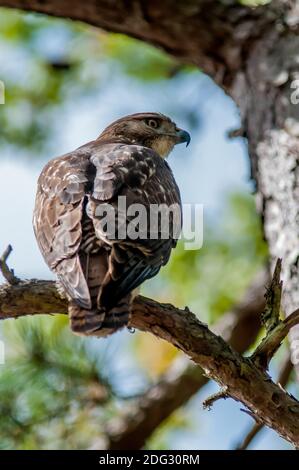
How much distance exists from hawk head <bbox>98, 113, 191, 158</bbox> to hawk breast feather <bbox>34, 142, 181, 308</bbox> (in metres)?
1.30

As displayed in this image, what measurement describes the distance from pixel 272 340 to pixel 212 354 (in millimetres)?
316

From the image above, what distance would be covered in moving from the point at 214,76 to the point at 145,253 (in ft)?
8.75

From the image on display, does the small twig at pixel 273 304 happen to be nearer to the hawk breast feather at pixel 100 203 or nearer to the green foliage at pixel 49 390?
the hawk breast feather at pixel 100 203

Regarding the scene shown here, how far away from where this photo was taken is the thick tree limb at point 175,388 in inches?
278

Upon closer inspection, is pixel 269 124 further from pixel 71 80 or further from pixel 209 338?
pixel 71 80

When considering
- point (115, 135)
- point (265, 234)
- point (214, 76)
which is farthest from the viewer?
point (115, 135)

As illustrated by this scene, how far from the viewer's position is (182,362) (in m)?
7.52

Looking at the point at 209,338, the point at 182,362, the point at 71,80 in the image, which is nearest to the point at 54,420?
the point at 182,362

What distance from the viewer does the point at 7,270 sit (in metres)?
4.92

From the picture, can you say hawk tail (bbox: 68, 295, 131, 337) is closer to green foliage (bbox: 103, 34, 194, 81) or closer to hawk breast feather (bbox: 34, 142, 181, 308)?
hawk breast feather (bbox: 34, 142, 181, 308)

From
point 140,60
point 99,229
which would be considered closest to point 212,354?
point 99,229

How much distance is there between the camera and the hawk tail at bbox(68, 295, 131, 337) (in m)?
4.77

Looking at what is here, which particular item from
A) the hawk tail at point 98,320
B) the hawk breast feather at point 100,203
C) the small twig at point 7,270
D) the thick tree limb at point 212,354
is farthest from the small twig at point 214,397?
the small twig at point 7,270

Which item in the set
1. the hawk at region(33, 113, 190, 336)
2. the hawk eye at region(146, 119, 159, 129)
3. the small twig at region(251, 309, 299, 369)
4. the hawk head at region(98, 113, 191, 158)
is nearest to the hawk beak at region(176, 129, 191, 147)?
the hawk head at region(98, 113, 191, 158)
